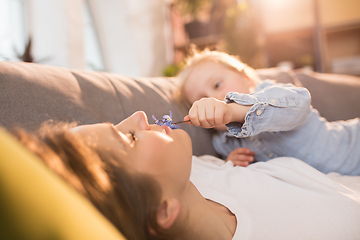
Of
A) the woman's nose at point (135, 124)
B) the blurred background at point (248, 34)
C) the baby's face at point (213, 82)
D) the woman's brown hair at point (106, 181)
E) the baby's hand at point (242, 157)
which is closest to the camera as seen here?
the woman's brown hair at point (106, 181)

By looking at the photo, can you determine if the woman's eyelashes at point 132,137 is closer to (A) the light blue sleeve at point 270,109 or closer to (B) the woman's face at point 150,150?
(B) the woman's face at point 150,150

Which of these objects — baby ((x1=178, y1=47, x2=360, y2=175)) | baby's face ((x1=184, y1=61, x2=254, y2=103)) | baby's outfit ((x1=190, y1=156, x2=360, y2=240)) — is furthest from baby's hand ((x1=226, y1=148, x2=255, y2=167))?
baby's face ((x1=184, y1=61, x2=254, y2=103))

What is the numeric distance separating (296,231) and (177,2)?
3.84 meters

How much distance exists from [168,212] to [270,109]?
545 millimetres

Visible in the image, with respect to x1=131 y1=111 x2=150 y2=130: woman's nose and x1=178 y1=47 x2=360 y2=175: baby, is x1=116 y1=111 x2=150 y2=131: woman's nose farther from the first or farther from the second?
x1=178 y1=47 x2=360 y2=175: baby

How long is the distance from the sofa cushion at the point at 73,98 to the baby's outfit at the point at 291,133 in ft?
0.86

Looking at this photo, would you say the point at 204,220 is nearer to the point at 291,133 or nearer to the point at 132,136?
the point at 132,136

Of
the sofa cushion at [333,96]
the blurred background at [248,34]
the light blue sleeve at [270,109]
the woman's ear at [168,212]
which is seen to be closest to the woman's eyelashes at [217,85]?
the light blue sleeve at [270,109]

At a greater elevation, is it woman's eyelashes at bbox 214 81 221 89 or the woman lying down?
woman's eyelashes at bbox 214 81 221 89

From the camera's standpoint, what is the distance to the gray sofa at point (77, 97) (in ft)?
2.39

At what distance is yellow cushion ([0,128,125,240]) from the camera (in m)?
0.27

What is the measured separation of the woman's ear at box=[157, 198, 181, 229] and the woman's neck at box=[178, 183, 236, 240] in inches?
2.1

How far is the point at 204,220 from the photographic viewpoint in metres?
0.62

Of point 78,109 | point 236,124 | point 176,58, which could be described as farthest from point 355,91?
point 176,58
